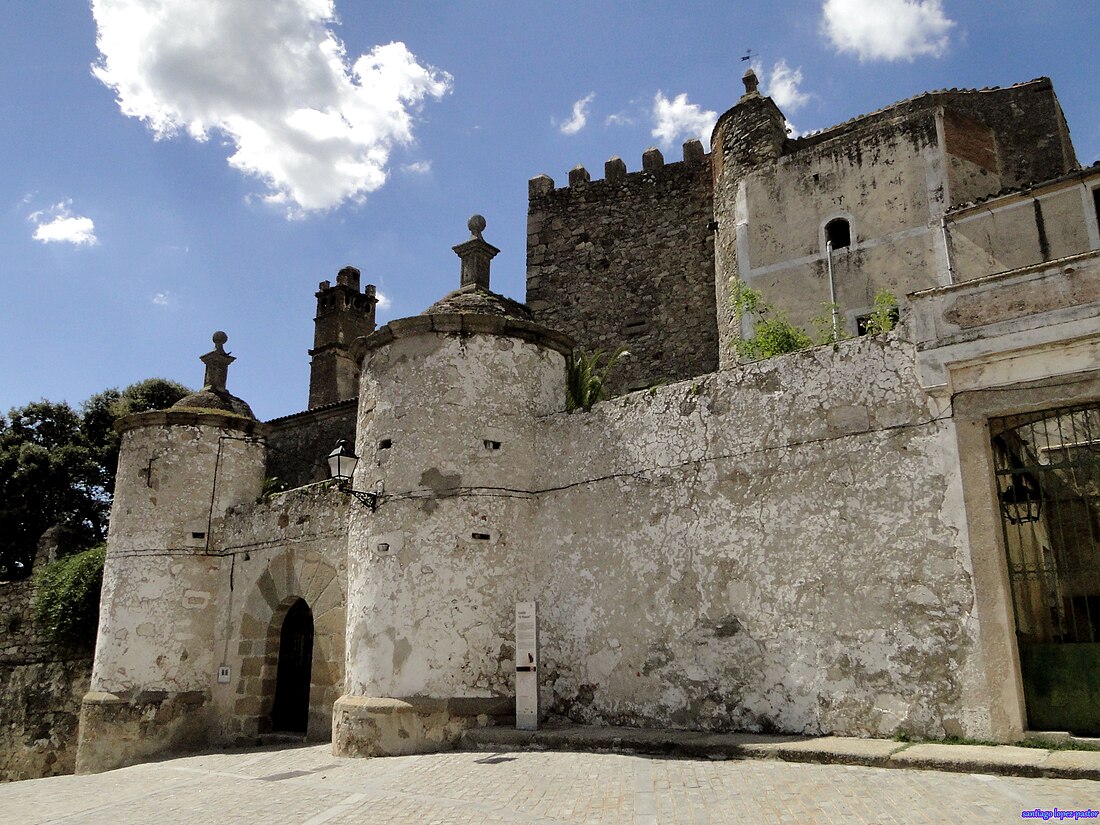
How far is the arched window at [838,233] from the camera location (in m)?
15.9

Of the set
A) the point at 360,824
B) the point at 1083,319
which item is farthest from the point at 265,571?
the point at 1083,319


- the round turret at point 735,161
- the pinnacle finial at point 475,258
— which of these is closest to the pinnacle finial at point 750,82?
the round turret at point 735,161

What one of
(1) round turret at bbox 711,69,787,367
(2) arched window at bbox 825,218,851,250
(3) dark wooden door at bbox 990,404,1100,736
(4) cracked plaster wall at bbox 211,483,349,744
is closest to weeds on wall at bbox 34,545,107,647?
(4) cracked plaster wall at bbox 211,483,349,744

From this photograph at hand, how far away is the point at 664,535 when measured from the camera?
7977mm

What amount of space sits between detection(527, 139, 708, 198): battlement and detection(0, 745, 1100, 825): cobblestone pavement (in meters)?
15.5

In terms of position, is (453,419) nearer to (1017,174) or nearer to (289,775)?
(289,775)

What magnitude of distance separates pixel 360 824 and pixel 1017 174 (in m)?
15.8

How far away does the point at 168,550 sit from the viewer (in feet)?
39.0

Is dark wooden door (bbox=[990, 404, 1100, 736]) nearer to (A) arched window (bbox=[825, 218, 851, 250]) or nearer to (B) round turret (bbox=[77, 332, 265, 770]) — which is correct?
(B) round turret (bbox=[77, 332, 265, 770])

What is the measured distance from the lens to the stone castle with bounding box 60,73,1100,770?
6355 mm

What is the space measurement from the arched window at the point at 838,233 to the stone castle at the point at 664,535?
3.52 ft

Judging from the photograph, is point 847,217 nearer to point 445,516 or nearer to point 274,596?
point 445,516

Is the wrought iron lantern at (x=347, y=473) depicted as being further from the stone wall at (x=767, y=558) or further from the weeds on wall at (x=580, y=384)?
the weeds on wall at (x=580, y=384)

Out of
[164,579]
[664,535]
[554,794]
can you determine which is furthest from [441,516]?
[164,579]
